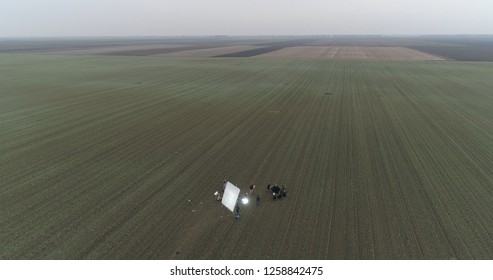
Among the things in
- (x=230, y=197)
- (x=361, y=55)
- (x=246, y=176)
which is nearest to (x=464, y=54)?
(x=361, y=55)

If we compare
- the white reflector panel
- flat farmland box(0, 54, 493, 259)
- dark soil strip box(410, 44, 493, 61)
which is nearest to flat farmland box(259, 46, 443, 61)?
dark soil strip box(410, 44, 493, 61)

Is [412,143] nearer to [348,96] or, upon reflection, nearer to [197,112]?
[348,96]

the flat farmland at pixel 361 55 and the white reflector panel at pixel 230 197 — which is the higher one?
the white reflector panel at pixel 230 197

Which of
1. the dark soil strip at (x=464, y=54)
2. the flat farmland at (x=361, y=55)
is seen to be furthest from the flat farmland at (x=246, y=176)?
the dark soil strip at (x=464, y=54)

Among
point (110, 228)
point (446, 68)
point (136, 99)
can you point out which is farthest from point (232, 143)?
point (446, 68)

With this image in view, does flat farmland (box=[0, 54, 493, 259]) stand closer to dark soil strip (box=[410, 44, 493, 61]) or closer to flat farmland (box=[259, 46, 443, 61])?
flat farmland (box=[259, 46, 443, 61])

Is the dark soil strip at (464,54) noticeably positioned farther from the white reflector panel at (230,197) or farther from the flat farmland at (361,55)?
the white reflector panel at (230,197)
